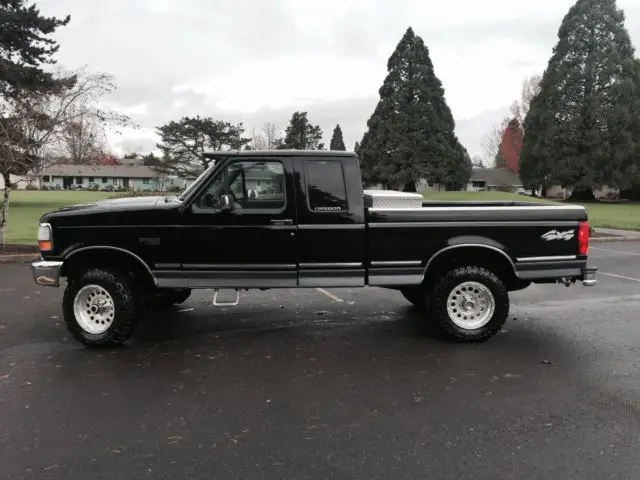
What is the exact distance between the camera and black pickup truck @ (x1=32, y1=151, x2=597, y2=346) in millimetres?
5809

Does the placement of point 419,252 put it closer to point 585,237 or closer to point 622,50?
point 585,237

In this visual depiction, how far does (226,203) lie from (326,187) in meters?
1.06

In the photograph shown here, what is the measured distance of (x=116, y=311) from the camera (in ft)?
19.1

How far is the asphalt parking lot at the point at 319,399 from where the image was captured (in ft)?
11.3

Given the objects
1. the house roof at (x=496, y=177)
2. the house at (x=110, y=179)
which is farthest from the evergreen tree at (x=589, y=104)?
the house at (x=110, y=179)

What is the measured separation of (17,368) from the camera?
17.0ft

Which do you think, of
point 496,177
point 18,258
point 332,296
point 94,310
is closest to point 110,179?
point 496,177

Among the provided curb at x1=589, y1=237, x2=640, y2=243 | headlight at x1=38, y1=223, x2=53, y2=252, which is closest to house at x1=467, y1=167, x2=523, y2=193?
curb at x1=589, y1=237, x2=640, y2=243

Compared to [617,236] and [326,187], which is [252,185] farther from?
[617,236]

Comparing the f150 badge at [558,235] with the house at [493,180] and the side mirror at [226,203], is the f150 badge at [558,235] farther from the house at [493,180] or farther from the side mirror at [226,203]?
the house at [493,180]

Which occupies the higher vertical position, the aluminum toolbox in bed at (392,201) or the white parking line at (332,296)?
the aluminum toolbox in bed at (392,201)

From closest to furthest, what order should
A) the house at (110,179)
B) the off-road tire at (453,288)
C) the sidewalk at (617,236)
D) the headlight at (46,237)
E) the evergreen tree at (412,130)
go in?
the headlight at (46,237) < the off-road tire at (453,288) < the sidewalk at (617,236) < the evergreen tree at (412,130) < the house at (110,179)

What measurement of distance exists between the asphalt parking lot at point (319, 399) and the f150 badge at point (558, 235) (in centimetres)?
114

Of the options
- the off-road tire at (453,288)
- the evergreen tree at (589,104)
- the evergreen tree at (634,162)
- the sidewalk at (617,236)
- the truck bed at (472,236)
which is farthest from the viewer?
the evergreen tree at (634,162)
